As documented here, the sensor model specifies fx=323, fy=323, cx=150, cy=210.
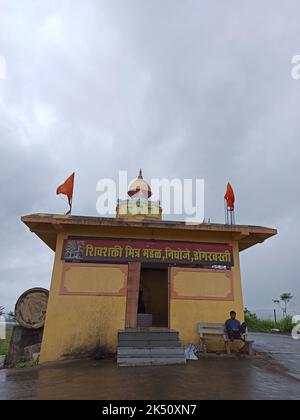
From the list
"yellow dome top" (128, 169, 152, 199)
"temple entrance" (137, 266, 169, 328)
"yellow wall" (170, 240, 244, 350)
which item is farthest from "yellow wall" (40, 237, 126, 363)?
"yellow dome top" (128, 169, 152, 199)

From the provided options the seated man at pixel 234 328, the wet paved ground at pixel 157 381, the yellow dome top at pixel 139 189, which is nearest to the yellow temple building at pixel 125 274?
the seated man at pixel 234 328

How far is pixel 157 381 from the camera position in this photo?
5746mm

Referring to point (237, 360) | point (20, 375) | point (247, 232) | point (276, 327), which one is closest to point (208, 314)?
point (237, 360)

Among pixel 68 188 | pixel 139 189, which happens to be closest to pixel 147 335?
pixel 68 188

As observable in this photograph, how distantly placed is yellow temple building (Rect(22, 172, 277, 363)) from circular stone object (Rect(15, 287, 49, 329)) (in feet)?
3.44

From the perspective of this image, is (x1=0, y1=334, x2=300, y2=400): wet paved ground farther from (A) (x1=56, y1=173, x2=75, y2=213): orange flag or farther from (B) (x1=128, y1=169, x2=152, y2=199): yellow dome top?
(B) (x1=128, y1=169, x2=152, y2=199): yellow dome top

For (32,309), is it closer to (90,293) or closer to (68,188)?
(90,293)

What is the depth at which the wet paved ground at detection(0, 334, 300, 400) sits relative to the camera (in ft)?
16.3

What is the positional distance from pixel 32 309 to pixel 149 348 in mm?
4492

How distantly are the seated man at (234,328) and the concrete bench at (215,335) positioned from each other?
0.10 m

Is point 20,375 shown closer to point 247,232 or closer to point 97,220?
point 97,220

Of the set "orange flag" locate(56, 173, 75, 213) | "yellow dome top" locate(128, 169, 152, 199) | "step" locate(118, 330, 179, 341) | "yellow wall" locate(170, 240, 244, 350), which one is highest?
"yellow dome top" locate(128, 169, 152, 199)
